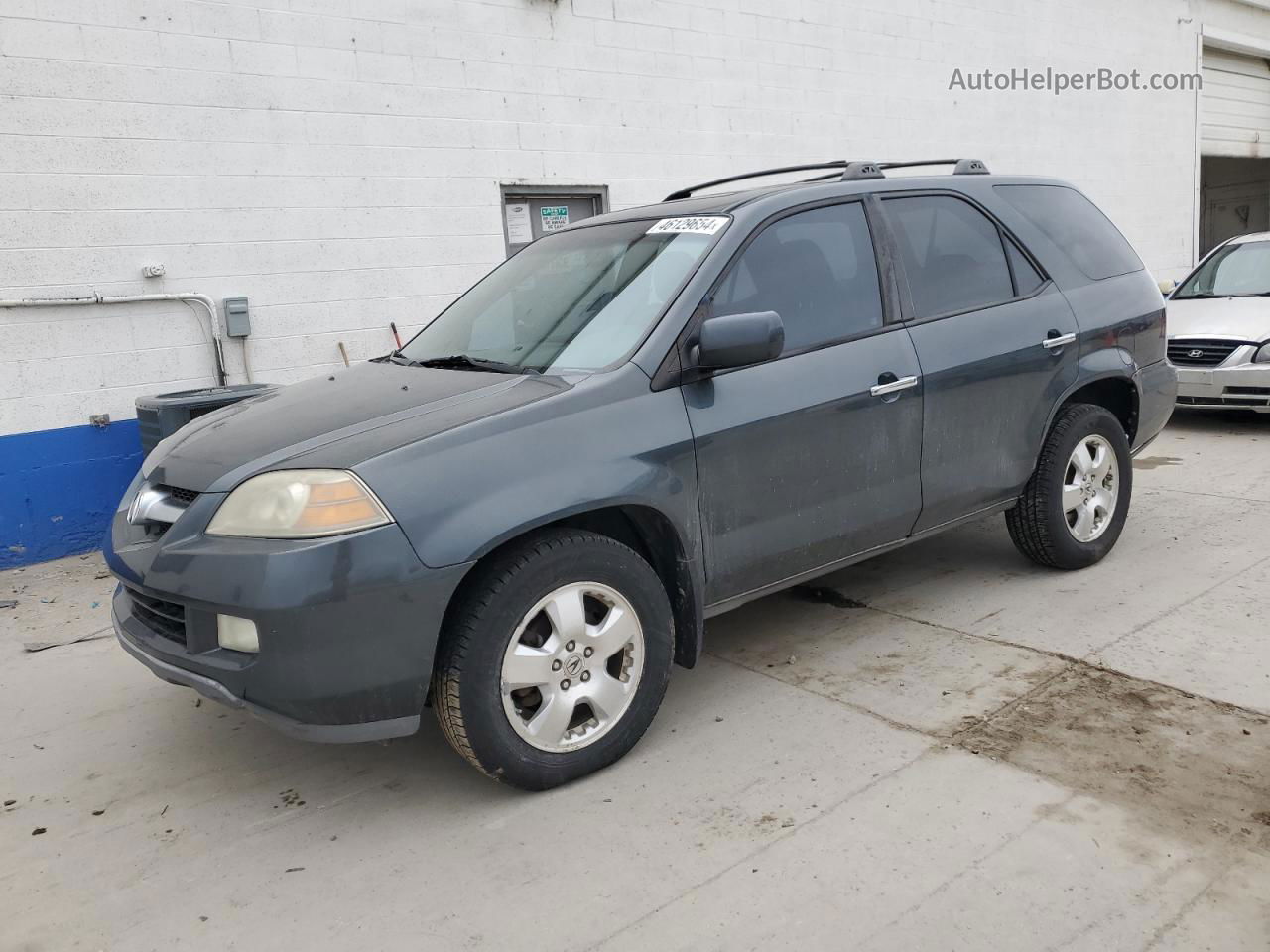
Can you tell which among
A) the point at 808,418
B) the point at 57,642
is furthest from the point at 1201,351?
the point at 57,642

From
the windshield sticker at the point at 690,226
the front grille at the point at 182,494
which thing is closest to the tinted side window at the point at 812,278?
the windshield sticker at the point at 690,226

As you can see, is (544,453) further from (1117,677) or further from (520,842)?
(1117,677)

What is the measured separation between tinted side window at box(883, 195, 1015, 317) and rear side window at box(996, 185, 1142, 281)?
1.10 feet

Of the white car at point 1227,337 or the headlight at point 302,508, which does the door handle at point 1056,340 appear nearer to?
the headlight at point 302,508

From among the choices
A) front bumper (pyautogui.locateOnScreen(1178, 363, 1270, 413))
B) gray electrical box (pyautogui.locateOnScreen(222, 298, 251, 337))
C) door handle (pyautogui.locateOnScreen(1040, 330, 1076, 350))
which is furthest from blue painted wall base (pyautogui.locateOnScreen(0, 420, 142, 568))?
front bumper (pyautogui.locateOnScreen(1178, 363, 1270, 413))

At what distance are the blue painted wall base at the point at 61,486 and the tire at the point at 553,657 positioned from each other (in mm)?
4376

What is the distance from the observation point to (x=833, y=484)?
12.3 feet

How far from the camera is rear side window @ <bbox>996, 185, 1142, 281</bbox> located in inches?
184

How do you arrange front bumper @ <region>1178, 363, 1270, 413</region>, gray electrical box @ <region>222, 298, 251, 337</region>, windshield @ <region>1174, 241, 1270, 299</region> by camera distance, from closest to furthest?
gray electrical box @ <region>222, 298, 251, 337</region> → front bumper @ <region>1178, 363, 1270, 413</region> → windshield @ <region>1174, 241, 1270, 299</region>

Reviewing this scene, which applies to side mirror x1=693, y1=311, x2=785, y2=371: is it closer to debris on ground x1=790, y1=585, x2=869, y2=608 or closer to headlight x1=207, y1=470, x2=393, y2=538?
headlight x1=207, y1=470, x2=393, y2=538

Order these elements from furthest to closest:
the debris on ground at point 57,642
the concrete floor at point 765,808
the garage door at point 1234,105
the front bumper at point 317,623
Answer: the garage door at point 1234,105
the debris on ground at point 57,642
the front bumper at point 317,623
the concrete floor at point 765,808

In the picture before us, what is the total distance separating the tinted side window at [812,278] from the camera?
11.9 ft

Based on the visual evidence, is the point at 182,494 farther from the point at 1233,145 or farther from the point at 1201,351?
the point at 1233,145

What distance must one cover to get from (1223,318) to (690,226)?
6275 millimetres
